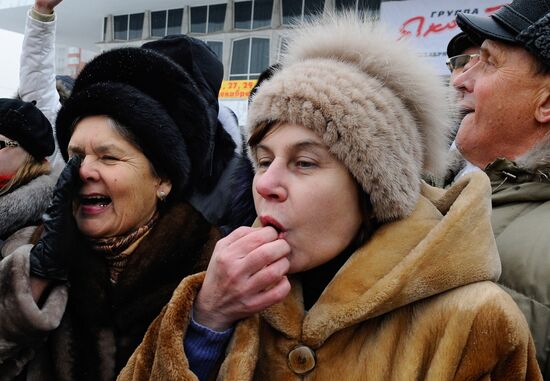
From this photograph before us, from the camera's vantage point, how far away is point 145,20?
49.4 ft

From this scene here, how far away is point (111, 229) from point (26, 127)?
94 cm

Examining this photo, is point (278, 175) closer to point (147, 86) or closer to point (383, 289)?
point (383, 289)

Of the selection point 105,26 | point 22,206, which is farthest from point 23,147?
point 105,26

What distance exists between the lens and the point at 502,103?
1681 mm

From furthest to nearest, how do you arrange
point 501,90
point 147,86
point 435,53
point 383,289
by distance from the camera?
point 435,53 < point 147,86 < point 501,90 < point 383,289

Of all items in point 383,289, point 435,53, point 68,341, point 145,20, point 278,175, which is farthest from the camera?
point 145,20

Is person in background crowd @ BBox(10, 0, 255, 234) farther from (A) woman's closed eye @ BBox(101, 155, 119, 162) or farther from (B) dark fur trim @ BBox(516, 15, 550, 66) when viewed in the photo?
(B) dark fur trim @ BBox(516, 15, 550, 66)

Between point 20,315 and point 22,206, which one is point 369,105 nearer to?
point 20,315

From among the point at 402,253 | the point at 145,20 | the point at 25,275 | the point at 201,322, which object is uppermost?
the point at 402,253

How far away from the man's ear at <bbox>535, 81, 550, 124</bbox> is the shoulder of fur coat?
1913 mm

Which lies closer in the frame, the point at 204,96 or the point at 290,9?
the point at 204,96

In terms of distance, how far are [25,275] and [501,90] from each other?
1656mm

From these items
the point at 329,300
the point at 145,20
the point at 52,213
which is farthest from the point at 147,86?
the point at 145,20

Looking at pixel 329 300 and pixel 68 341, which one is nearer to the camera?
pixel 329 300
